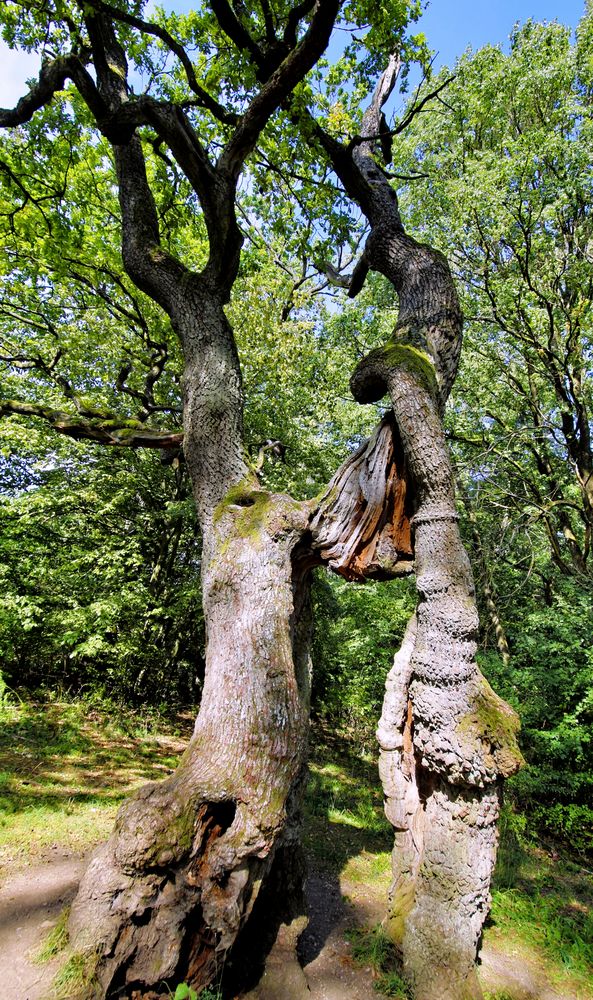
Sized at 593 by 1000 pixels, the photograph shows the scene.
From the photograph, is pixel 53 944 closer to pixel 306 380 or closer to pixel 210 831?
pixel 210 831

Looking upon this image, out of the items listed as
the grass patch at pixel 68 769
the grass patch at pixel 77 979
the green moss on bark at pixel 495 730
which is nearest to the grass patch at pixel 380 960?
the green moss on bark at pixel 495 730

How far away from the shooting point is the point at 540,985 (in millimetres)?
3225

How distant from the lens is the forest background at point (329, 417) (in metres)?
7.09

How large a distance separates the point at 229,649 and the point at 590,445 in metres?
8.72

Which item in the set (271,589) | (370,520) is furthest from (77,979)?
(370,520)

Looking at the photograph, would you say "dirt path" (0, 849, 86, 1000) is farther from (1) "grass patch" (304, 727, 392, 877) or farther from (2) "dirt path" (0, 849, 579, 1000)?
(1) "grass patch" (304, 727, 392, 877)

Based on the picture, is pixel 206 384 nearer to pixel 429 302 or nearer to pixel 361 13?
pixel 429 302

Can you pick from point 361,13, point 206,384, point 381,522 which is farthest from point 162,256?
point 361,13

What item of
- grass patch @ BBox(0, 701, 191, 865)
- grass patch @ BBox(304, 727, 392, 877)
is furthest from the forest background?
grass patch @ BBox(304, 727, 392, 877)

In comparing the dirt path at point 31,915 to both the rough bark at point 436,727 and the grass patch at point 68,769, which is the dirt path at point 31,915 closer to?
the grass patch at point 68,769

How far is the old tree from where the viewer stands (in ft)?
7.41

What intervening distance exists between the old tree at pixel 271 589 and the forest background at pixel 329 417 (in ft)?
5.70

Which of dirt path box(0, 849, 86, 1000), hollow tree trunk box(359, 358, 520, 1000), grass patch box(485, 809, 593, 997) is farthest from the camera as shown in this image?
grass patch box(485, 809, 593, 997)

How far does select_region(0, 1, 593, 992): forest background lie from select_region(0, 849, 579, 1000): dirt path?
3972 millimetres
